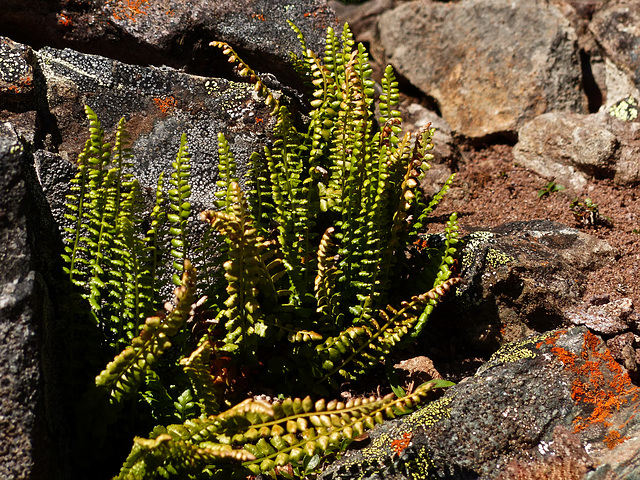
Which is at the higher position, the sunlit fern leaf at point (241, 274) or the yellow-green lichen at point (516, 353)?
the sunlit fern leaf at point (241, 274)

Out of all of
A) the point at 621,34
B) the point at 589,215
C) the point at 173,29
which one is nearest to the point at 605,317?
the point at 589,215

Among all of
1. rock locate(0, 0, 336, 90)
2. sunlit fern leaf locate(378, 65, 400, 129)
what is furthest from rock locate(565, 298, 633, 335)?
rock locate(0, 0, 336, 90)

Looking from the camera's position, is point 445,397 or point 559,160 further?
point 559,160

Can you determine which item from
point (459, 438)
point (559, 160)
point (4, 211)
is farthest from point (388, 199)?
point (559, 160)

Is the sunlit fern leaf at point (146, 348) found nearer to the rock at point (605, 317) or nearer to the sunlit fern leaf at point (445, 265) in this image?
the sunlit fern leaf at point (445, 265)

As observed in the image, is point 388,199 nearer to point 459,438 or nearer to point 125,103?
point 459,438

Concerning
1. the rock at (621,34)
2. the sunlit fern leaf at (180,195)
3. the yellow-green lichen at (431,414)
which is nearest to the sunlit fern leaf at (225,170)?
the sunlit fern leaf at (180,195)
